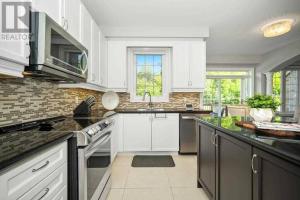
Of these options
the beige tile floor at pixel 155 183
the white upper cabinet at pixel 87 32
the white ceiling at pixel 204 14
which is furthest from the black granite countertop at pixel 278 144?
the white ceiling at pixel 204 14

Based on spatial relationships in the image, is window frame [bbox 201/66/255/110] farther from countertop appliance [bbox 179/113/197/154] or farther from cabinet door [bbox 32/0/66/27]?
cabinet door [bbox 32/0/66/27]

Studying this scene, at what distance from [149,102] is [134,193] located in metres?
2.30

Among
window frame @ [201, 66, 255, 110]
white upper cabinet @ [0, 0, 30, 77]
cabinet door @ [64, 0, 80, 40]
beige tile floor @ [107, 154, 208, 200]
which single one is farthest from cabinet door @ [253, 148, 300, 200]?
window frame @ [201, 66, 255, 110]

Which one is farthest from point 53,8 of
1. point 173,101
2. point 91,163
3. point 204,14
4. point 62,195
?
point 173,101

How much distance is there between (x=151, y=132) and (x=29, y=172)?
2940mm

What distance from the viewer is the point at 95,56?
3.08m

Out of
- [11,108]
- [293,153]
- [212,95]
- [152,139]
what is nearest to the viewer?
[293,153]

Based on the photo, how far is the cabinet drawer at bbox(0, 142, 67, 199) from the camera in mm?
751

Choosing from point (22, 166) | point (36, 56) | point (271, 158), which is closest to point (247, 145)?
point (271, 158)

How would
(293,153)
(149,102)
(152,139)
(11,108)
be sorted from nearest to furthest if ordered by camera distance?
1. (293,153)
2. (11,108)
3. (152,139)
4. (149,102)

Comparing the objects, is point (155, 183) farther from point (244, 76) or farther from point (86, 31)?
point (244, 76)

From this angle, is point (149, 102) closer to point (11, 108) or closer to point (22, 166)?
A: point (11, 108)

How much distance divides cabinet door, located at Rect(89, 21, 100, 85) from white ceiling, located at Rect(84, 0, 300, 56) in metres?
0.40

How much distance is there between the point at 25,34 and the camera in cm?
127
